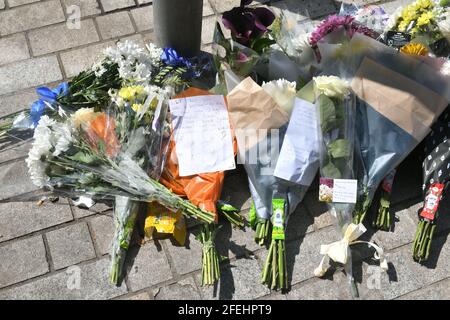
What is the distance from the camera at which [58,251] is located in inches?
109

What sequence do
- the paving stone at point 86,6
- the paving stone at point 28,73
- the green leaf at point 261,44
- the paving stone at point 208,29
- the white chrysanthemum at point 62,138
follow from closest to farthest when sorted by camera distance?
the white chrysanthemum at point 62,138 → the green leaf at point 261,44 → the paving stone at point 28,73 → the paving stone at point 208,29 → the paving stone at point 86,6

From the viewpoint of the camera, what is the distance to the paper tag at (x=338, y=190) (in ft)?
→ 9.25

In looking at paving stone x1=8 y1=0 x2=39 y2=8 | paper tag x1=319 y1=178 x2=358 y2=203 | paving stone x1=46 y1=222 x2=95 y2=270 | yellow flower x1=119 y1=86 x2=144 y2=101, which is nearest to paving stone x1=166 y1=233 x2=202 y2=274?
paving stone x1=46 y1=222 x2=95 y2=270

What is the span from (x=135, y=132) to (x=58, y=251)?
2.47 ft

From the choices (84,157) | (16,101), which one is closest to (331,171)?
(84,157)

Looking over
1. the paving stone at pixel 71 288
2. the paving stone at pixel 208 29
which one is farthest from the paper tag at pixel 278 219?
the paving stone at pixel 208 29

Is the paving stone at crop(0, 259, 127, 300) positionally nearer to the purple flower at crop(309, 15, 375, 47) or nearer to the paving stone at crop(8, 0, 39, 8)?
the purple flower at crop(309, 15, 375, 47)

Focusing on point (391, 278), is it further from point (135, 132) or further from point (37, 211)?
point (37, 211)

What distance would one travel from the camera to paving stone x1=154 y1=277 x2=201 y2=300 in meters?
2.65

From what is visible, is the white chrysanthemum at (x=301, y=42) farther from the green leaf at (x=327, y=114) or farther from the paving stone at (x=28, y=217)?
the paving stone at (x=28, y=217)

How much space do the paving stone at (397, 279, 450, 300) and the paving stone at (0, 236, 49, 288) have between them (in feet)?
6.16

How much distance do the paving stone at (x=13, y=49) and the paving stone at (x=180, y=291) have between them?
77.5 inches

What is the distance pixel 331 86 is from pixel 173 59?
1027 millimetres
